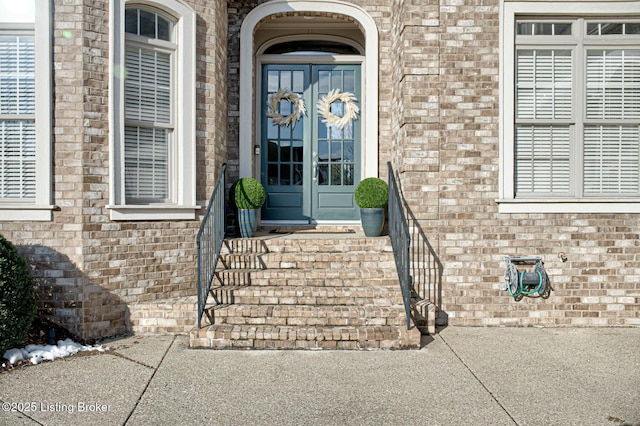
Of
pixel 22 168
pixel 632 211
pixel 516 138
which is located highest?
pixel 516 138

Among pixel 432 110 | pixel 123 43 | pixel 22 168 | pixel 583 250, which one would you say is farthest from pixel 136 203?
pixel 583 250

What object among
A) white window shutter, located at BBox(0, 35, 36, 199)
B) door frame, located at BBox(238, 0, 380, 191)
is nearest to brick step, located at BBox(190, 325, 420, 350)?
white window shutter, located at BBox(0, 35, 36, 199)

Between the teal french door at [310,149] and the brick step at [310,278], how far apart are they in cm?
188

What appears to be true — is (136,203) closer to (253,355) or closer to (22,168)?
(22,168)

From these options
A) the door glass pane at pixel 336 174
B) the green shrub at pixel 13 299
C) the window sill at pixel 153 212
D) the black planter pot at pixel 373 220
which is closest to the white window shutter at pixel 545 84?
the black planter pot at pixel 373 220

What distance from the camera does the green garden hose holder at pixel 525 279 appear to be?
4961 mm

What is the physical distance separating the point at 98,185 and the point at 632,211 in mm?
5828

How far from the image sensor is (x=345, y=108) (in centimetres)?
660

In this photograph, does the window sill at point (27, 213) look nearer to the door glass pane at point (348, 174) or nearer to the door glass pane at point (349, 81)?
the door glass pane at point (348, 174)

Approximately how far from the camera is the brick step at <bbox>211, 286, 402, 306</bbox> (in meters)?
4.56

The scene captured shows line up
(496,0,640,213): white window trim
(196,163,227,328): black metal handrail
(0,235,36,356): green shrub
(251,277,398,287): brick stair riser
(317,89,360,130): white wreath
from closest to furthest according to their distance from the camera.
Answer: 1. (0,235,36,356): green shrub
2. (196,163,227,328): black metal handrail
3. (251,277,398,287): brick stair riser
4. (496,0,640,213): white window trim
5. (317,89,360,130): white wreath

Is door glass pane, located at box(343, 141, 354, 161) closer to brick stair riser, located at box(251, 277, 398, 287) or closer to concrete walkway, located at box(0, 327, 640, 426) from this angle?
brick stair riser, located at box(251, 277, 398, 287)

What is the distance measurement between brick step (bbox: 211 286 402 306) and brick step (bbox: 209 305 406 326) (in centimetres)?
16

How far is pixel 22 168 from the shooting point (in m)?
4.52
